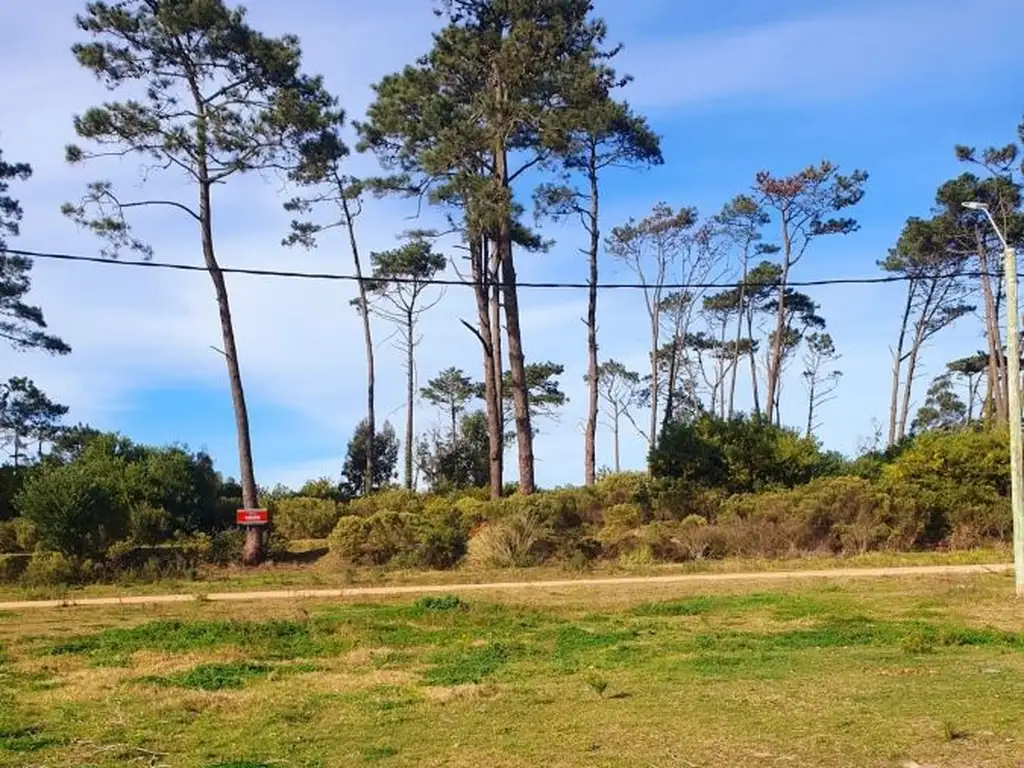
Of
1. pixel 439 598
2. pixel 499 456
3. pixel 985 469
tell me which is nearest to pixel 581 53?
pixel 499 456

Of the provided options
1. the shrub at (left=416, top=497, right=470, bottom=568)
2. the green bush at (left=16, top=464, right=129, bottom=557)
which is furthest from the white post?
the green bush at (left=16, top=464, right=129, bottom=557)

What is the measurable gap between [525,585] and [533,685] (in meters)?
11.1

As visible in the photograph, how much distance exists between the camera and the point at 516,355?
1256 inches

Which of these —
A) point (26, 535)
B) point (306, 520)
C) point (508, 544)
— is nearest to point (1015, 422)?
point (508, 544)

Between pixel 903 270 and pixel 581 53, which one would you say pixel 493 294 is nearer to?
pixel 581 53

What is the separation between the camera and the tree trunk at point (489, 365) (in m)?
33.3

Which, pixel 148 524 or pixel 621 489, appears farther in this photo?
pixel 621 489

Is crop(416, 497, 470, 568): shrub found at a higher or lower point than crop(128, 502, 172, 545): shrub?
lower

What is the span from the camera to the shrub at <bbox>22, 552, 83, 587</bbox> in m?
22.6

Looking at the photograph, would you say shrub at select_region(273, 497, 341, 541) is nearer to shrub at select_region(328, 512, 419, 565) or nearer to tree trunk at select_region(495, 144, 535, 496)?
shrub at select_region(328, 512, 419, 565)

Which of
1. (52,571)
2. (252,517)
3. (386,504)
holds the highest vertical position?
(386,504)

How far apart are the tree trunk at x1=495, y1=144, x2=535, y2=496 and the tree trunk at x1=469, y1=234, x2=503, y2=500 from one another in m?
1.37

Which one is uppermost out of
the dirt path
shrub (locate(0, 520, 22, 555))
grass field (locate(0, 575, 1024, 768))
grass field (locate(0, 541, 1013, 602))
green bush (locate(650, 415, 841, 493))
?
green bush (locate(650, 415, 841, 493))

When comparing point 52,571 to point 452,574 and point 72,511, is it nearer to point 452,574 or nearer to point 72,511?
point 72,511
